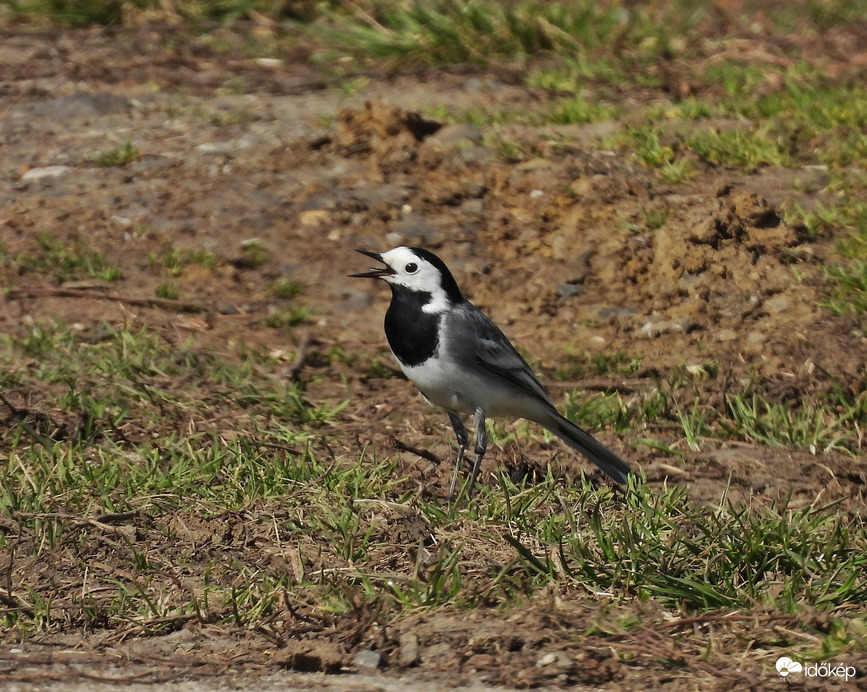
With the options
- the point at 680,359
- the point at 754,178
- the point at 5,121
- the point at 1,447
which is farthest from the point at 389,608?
the point at 5,121

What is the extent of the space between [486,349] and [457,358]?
0.16 metres

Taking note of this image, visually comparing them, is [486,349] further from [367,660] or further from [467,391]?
[367,660]

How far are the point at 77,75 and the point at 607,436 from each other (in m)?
5.62

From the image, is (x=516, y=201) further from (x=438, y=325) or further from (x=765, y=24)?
(x=765, y=24)

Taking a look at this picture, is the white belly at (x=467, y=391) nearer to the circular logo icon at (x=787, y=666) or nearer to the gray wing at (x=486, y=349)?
the gray wing at (x=486, y=349)

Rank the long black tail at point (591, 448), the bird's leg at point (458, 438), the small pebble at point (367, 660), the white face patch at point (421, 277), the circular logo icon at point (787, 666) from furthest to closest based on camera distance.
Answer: the white face patch at point (421, 277)
the long black tail at point (591, 448)
the bird's leg at point (458, 438)
the small pebble at point (367, 660)
the circular logo icon at point (787, 666)

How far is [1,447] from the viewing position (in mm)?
A: 5301

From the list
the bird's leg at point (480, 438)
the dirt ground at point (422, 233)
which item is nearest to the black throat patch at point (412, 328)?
the bird's leg at point (480, 438)

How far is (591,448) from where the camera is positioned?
17.8ft

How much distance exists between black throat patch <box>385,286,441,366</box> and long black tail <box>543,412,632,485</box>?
1.99 ft

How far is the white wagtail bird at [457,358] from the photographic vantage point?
17.6 feet

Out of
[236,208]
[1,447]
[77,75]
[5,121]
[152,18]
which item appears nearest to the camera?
[1,447]

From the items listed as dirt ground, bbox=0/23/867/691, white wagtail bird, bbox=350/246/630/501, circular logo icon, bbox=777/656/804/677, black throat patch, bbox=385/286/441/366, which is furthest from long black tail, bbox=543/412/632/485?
circular logo icon, bbox=777/656/804/677

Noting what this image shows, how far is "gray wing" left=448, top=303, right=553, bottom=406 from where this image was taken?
17.7 feet
